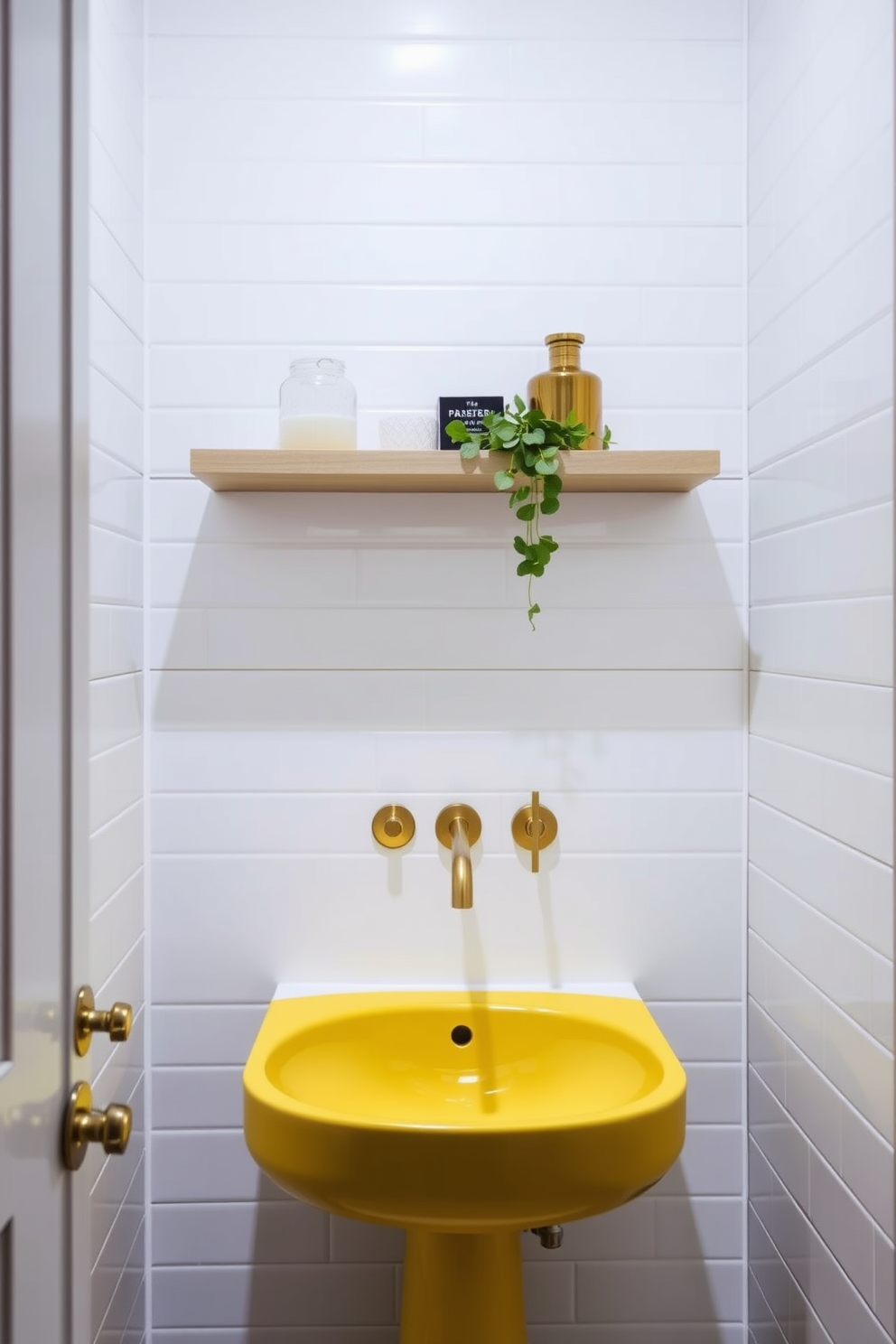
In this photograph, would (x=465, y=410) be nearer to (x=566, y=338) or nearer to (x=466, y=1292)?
(x=566, y=338)

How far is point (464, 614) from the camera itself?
1472 millimetres

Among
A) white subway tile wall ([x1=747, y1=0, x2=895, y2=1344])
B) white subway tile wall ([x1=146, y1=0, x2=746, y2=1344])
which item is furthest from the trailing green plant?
white subway tile wall ([x1=747, y1=0, x2=895, y2=1344])

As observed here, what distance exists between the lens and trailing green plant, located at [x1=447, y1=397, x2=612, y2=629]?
4.20ft

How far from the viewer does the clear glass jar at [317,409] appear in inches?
52.6

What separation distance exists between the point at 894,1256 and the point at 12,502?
1.07 metres

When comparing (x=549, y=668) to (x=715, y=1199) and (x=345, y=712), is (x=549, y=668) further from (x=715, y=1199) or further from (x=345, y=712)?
(x=715, y=1199)

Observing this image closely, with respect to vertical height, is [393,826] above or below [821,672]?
below

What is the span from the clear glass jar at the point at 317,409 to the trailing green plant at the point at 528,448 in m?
0.15

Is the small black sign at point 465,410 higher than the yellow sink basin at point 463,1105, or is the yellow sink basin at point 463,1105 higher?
the small black sign at point 465,410

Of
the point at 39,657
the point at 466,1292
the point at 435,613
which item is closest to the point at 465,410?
the point at 435,613

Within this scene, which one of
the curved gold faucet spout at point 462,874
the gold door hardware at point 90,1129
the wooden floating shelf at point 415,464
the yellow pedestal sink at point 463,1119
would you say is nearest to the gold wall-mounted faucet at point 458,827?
the curved gold faucet spout at point 462,874

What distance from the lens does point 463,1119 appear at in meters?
1.31

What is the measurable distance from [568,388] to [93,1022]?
3.18 feet

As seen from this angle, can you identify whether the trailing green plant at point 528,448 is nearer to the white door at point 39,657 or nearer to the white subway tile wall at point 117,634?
the white subway tile wall at point 117,634
